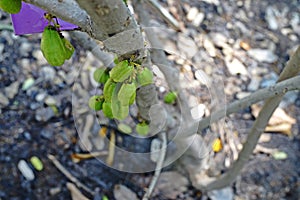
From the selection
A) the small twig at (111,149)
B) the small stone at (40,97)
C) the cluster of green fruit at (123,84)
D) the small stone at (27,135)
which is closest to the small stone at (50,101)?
the small stone at (40,97)

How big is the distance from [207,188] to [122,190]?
0.26 metres

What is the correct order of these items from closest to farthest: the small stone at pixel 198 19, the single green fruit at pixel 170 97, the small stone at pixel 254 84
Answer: the single green fruit at pixel 170 97, the small stone at pixel 254 84, the small stone at pixel 198 19

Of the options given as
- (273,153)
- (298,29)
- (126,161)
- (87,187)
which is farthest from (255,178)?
(298,29)

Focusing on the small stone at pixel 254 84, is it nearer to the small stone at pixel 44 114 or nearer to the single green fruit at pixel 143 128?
the single green fruit at pixel 143 128

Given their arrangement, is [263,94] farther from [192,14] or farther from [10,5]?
[192,14]

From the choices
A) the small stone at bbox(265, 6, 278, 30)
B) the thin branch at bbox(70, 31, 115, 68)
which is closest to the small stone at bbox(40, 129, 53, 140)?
the thin branch at bbox(70, 31, 115, 68)

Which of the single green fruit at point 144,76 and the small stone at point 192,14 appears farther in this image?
the small stone at point 192,14

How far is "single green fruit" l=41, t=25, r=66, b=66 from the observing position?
0.73m

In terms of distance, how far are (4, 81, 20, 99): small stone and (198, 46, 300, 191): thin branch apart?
69 cm

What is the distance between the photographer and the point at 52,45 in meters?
0.73

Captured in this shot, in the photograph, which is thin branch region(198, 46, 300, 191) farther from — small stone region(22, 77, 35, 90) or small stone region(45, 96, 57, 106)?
small stone region(22, 77, 35, 90)

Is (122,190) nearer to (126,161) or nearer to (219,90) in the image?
(126,161)

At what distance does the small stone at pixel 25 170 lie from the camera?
1.43 metres

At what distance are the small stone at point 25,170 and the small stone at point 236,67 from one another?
77 cm
